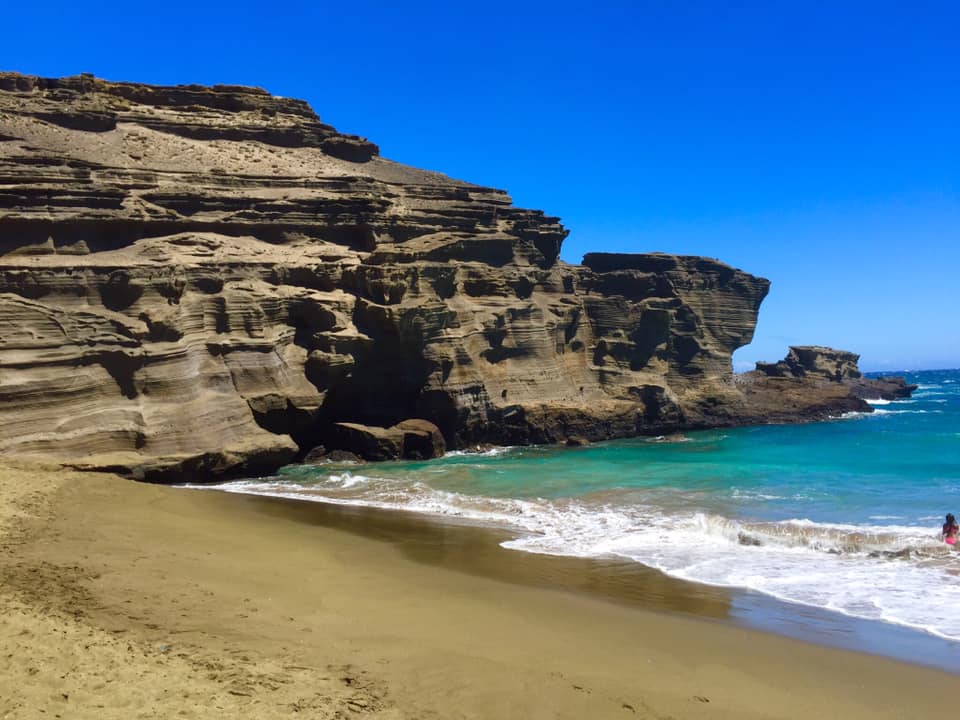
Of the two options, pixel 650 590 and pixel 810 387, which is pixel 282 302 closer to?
pixel 650 590

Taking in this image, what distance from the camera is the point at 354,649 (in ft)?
24.5

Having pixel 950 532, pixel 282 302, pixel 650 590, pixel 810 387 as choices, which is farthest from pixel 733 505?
pixel 810 387

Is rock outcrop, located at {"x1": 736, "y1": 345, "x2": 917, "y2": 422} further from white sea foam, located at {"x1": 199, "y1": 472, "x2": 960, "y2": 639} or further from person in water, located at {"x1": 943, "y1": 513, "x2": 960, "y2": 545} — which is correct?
person in water, located at {"x1": 943, "y1": 513, "x2": 960, "y2": 545}

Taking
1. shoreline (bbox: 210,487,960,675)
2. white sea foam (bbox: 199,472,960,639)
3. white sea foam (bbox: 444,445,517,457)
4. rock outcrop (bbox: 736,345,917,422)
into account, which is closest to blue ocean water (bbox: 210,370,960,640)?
white sea foam (bbox: 199,472,960,639)

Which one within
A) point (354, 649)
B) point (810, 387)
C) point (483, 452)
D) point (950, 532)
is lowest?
point (483, 452)

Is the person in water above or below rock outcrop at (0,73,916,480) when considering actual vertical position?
below

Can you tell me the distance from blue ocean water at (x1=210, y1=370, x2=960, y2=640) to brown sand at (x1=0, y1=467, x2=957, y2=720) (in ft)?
9.24

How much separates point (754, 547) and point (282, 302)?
61.0ft

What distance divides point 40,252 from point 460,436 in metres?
16.3

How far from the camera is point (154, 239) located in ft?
88.2

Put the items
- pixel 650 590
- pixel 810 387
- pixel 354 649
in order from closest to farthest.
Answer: pixel 354 649 < pixel 650 590 < pixel 810 387

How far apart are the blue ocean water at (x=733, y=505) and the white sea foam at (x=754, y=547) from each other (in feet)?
0.12

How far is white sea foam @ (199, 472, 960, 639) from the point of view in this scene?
35.2 ft

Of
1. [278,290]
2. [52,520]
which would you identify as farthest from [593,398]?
[52,520]
